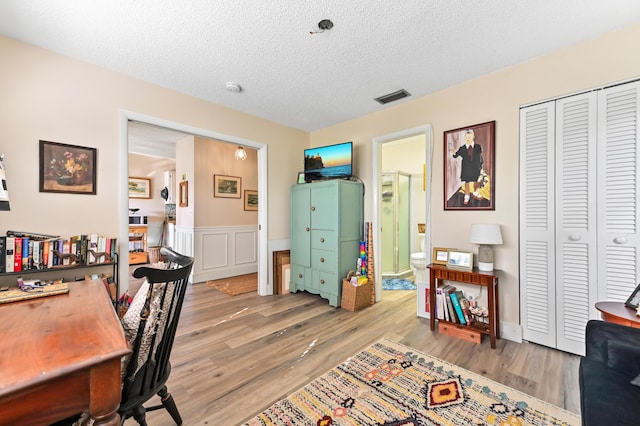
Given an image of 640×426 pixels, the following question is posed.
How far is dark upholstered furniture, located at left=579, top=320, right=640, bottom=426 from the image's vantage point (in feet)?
3.13

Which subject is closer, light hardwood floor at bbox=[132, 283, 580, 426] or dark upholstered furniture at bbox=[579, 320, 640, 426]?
dark upholstered furniture at bbox=[579, 320, 640, 426]

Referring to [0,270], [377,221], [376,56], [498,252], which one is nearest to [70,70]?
[0,270]

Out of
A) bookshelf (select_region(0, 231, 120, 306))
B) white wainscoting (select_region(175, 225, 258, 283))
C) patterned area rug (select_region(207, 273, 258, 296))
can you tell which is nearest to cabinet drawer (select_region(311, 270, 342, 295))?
patterned area rug (select_region(207, 273, 258, 296))

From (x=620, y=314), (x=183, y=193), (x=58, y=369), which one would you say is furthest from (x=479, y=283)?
(x=183, y=193)

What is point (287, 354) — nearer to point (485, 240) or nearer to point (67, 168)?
point (485, 240)

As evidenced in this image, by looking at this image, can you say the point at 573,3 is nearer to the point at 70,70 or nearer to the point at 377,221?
the point at 377,221

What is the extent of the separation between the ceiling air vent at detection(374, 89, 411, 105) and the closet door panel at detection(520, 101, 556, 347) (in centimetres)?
114

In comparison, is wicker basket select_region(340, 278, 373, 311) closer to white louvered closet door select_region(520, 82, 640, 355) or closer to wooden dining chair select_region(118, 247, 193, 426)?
white louvered closet door select_region(520, 82, 640, 355)

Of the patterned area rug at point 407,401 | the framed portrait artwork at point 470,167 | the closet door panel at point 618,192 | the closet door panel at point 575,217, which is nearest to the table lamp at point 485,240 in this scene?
the framed portrait artwork at point 470,167

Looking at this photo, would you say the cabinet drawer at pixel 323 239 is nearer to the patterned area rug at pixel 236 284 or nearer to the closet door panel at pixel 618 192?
the patterned area rug at pixel 236 284

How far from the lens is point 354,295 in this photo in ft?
10.3

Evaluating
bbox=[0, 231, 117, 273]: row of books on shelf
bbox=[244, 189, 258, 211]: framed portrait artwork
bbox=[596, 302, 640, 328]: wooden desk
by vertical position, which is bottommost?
bbox=[596, 302, 640, 328]: wooden desk

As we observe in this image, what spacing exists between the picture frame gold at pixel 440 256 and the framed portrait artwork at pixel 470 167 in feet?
1.49

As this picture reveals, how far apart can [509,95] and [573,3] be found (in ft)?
2.64
